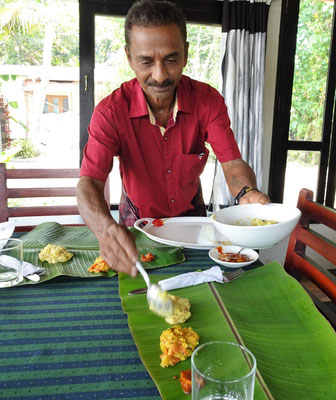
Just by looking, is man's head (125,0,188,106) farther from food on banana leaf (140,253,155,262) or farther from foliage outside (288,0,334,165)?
foliage outside (288,0,334,165)

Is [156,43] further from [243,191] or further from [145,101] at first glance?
[243,191]

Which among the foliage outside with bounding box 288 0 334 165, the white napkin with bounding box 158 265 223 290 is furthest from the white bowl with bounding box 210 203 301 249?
the foliage outside with bounding box 288 0 334 165

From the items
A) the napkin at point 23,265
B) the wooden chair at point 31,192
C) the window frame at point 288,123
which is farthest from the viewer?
the window frame at point 288,123

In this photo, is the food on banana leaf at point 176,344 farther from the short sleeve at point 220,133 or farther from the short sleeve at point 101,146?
the short sleeve at point 220,133

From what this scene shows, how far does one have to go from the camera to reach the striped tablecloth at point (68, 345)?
2.44ft

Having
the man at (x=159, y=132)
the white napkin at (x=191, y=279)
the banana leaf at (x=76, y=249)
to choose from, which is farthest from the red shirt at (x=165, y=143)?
the white napkin at (x=191, y=279)

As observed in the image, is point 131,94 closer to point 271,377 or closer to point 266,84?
point 271,377

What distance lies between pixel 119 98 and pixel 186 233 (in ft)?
2.53

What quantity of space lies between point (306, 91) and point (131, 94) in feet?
7.24

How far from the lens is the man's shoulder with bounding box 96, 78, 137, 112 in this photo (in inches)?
71.1

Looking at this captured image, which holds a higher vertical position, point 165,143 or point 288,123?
point 288,123

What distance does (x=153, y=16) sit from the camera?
151cm

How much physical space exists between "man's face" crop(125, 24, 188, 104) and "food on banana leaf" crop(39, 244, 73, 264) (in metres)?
0.81

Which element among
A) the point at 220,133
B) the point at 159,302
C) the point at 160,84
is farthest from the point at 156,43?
the point at 159,302
